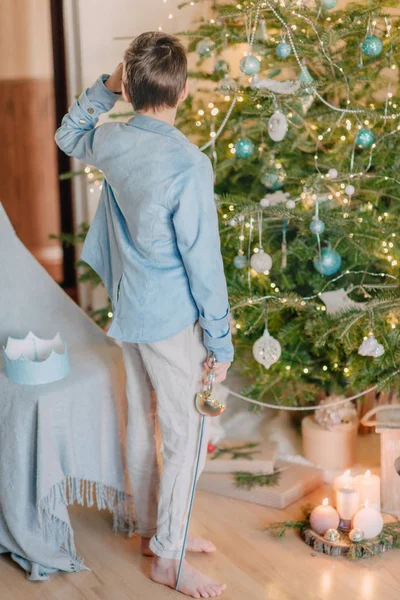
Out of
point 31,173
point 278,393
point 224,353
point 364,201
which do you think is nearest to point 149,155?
point 224,353

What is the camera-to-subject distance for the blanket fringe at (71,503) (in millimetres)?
2012

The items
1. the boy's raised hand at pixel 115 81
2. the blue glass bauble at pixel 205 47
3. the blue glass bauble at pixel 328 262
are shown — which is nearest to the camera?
the boy's raised hand at pixel 115 81

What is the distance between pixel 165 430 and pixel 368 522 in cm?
63

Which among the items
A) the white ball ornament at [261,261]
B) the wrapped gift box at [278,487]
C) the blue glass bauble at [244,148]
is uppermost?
the blue glass bauble at [244,148]

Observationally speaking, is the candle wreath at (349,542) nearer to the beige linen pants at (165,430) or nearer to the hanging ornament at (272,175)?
the beige linen pants at (165,430)

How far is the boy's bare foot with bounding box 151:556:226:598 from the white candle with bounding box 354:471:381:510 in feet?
1.70

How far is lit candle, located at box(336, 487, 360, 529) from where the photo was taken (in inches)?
87.7

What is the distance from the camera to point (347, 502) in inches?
87.7

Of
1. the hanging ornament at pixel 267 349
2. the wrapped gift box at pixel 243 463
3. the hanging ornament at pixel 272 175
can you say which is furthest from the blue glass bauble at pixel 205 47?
the wrapped gift box at pixel 243 463

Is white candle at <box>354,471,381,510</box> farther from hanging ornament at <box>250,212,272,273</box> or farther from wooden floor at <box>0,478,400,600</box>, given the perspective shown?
hanging ornament at <box>250,212,272,273</box>

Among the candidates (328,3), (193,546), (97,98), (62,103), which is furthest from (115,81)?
(62,103)

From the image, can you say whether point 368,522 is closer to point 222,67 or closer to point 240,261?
point 240,261

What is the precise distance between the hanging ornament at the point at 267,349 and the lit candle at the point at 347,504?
16.3 inches

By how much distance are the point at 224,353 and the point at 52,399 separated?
0.46 m
